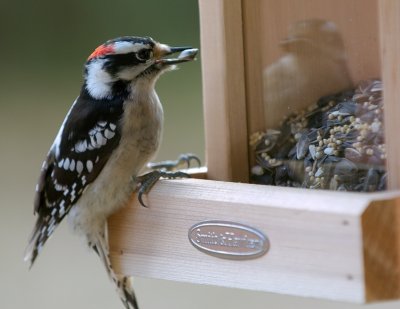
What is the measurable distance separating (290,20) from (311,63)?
154 millimetres

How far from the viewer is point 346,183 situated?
2.96m

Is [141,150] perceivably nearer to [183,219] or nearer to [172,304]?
[183,219]

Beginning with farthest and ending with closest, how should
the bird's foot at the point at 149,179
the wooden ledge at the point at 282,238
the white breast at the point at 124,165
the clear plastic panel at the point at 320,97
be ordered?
the white breast at the point at 124,165 → the bird's foot at the point at 149,179 → the clear plastic panel at the point at 320,97 → the wooden ledge at the point at 282,238

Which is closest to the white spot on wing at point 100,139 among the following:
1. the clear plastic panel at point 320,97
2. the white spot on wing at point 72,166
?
the white spot on wing at point 72,166

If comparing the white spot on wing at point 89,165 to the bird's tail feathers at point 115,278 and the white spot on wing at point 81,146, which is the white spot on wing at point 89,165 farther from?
the bird's tail feathers at point 115,278

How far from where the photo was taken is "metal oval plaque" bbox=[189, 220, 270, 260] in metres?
2.79

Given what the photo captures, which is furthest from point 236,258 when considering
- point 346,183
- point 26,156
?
point 26,156

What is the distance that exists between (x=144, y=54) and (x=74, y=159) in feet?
1.39

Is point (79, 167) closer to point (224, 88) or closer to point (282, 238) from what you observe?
point (224, 88)

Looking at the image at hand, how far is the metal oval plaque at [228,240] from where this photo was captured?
9.17ft

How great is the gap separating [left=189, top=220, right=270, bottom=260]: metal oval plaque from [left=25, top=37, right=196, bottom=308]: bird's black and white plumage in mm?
404

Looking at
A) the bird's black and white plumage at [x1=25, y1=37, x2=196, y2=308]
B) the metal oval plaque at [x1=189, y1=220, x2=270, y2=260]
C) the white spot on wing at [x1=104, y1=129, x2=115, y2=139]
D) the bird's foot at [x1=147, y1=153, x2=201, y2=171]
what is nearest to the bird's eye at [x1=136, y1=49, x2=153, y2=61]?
the bird's black and white plumage at [x1=25, y1=37, x2=196, y2=308]

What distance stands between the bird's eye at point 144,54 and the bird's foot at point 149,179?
1.30ft

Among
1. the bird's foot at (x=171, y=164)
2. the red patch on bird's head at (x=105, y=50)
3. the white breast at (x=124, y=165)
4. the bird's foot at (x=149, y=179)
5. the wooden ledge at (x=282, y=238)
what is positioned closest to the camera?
the wooden ledge at (x=282, y=238)
